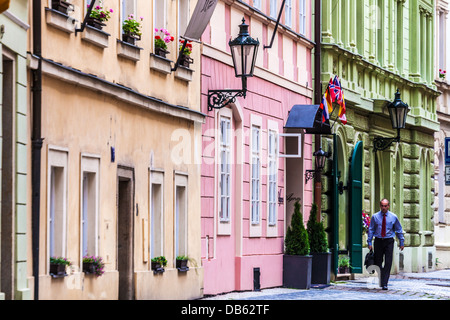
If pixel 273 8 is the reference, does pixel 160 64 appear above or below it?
below

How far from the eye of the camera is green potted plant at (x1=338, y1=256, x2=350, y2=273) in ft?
97.8

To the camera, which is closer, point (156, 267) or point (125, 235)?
point (125, 235)

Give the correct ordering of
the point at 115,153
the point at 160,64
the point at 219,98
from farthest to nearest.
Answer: the point at 219,98, the point at 160,64, the point at 115,153

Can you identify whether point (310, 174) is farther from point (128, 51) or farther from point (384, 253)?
point (128, 51)

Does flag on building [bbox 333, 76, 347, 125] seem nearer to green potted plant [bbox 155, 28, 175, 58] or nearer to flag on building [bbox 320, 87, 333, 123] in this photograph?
flag on building [bbox 320, 87, 333, 123]

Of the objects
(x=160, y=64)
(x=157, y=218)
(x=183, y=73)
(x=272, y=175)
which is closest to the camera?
(x=160, y=64)

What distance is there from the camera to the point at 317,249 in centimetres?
2688

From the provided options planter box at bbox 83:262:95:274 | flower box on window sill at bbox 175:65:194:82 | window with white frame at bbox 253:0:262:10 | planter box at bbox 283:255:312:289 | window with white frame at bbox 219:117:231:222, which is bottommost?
planter box at bbox 283:255:312:289

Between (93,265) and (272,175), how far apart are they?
371 inches

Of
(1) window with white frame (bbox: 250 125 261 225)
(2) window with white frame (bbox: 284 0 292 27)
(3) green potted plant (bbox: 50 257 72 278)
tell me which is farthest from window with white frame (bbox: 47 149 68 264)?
(2) window with white frame (bbox: 284 0 292 27)

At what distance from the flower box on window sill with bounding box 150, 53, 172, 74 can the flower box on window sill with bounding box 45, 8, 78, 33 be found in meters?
3.32

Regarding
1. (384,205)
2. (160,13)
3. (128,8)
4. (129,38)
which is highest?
(160,13)

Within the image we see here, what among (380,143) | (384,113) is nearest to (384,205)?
(384,113)

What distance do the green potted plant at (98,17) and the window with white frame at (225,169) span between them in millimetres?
5759
